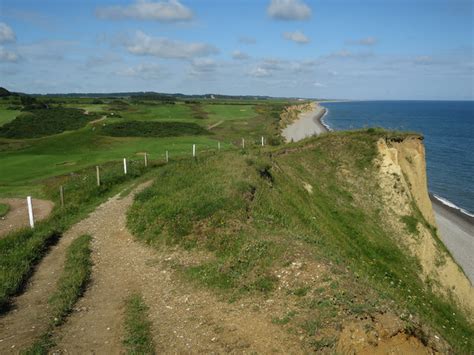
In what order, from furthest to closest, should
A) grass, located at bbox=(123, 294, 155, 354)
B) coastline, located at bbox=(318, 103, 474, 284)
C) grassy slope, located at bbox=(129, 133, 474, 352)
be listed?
coastline, located at bbox=(318, 103, 474, 284)
grassy slope, located at bbox=(129, 133, 474, 352)
grass, located at bbox=(123, 294, 155, 354)

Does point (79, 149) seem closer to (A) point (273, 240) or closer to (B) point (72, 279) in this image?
(B) point (72, 279)

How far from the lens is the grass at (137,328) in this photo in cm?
925

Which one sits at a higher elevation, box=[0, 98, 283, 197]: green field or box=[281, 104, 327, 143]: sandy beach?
box=[0, 98, 283, 197]: green field

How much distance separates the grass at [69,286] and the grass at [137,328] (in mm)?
1625

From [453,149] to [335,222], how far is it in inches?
Answer: 3241

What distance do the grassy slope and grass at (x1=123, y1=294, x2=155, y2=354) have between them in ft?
6.96

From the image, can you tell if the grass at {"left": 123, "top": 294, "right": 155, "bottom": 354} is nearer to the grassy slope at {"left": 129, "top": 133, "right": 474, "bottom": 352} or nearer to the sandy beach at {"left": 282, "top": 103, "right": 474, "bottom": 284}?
the grassy slope at {"left": 129, "top": 133, "right": 474, "bottom": 352}

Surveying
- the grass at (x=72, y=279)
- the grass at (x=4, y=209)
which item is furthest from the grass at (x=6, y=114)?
the grass at (x=72, y=279)

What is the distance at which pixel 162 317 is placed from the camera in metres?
10.8

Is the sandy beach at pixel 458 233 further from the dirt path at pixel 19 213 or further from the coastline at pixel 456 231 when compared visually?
the dirt path at pixel 19 213

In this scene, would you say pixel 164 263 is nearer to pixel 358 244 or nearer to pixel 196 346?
pixel 196 346

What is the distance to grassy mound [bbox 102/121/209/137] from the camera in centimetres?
7138

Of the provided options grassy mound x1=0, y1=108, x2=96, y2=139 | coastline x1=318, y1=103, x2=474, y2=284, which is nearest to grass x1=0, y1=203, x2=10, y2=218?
coastline x1=318, y1=103, x2=474, y2=284

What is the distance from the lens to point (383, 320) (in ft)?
30.1
